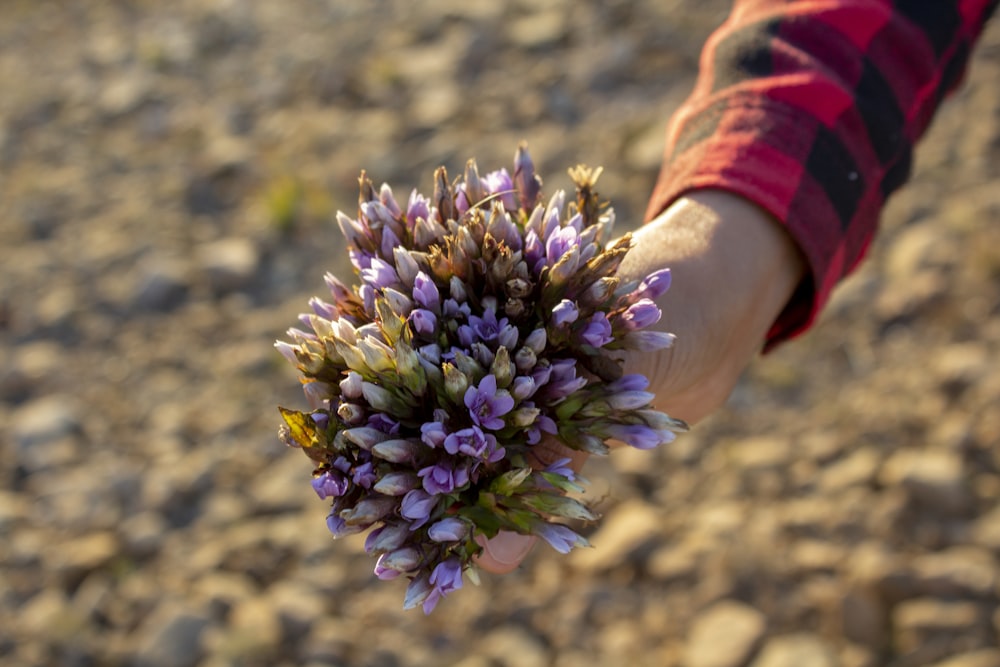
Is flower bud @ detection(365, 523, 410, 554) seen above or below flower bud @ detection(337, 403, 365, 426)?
below

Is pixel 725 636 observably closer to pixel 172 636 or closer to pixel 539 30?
pixel 172 636

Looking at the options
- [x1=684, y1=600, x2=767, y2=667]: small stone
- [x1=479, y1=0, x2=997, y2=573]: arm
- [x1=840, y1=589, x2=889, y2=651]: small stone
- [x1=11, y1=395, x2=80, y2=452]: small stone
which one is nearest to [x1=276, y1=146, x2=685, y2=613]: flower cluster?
[x1=479, y1=0, x2=997, y2=573]: arm

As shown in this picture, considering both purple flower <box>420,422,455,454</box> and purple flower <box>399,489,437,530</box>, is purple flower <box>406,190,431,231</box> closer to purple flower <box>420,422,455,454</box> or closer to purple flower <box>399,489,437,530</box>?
purple flower <box>420,422,455,454</box>

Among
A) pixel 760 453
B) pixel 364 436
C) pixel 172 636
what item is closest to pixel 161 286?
pixel 172 636

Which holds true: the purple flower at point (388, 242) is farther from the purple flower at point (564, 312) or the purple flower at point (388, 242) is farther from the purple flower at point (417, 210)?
the purple flower at point (564, 312)

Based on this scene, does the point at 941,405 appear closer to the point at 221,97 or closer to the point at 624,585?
the point at 624,585

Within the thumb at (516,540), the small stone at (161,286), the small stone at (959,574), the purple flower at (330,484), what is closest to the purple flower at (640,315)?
the thumb at (516,540)

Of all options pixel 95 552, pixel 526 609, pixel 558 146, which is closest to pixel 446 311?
pixel 526 609
